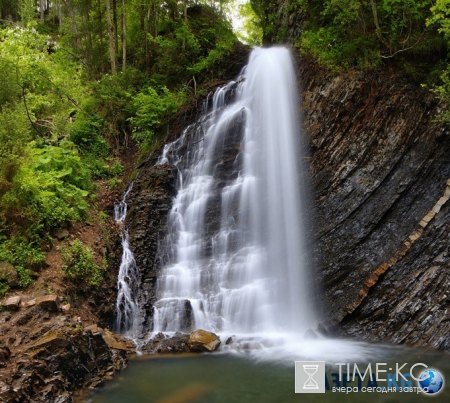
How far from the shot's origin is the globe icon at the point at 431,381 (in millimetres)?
6438

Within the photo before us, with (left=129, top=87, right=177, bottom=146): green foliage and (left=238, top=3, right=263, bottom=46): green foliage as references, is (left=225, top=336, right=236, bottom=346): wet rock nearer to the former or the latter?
(left=129, top=87, right=177, bottom=146): green foliage

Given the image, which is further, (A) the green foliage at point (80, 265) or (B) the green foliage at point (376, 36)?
(B) the green foliage at point (376, 36)

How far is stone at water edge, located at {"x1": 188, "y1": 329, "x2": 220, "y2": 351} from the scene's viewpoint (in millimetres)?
8664

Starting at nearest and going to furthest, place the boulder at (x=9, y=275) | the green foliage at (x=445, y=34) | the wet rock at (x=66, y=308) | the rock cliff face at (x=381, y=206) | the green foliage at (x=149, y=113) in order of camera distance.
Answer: the boulder at (x=9, y=275) → the wet rock at (x=66, y=308) → the rock cliff face at (x=381, y=206) → the green foliage at (x=445, y=34) → the green foliage at (x=149, y=113)

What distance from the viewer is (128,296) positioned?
10.7 m

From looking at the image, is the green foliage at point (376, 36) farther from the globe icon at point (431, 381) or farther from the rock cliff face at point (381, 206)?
the globe icon at point (431, 381)

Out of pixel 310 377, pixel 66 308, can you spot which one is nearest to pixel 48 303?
pixel 66 308

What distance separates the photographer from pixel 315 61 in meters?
14.5

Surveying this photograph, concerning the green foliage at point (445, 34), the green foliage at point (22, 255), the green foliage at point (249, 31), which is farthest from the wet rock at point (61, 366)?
the green foliage at point (249, 31)

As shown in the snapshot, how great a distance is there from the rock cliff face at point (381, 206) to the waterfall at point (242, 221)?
0.96 metres

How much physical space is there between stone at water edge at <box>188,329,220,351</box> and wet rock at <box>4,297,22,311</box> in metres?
4.00

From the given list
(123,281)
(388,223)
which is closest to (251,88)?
(388,223)

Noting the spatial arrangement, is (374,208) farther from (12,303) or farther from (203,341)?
(12,303)

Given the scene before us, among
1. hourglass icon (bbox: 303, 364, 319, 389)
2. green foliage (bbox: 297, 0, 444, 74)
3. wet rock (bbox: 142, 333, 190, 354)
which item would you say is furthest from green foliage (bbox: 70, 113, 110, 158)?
hourglass icon (bbox: 303, 364, 319, 389)
